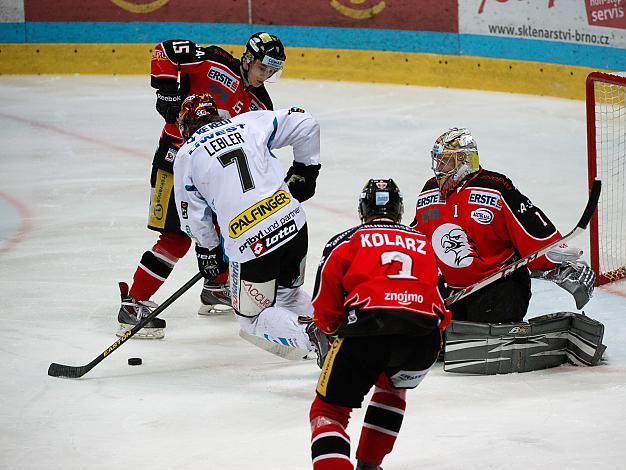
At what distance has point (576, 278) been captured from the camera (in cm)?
421

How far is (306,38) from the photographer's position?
10750mm

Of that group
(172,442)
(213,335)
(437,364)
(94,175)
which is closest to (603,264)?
(437,364)

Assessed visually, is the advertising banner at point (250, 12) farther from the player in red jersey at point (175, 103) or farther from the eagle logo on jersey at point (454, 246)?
the eagle logo on jersey at point (454, 246)

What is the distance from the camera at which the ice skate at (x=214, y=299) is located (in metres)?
5.18

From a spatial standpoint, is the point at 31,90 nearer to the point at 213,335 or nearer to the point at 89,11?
the point at 89,11

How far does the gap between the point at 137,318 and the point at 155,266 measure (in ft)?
0.78

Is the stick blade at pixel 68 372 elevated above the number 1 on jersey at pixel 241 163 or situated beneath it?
situated beneath

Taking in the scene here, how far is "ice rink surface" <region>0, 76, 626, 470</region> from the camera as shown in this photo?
139 inches

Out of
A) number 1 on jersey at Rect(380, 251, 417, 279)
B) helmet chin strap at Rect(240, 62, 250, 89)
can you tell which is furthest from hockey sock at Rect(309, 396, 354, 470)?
helmet chin strap at Rect(240, 62, 250, 89)

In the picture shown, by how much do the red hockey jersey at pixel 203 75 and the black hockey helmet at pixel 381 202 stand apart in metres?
2.02

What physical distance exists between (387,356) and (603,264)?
2.95 m

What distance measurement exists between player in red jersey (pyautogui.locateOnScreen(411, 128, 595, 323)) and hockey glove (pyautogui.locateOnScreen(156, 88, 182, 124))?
4.28 ft

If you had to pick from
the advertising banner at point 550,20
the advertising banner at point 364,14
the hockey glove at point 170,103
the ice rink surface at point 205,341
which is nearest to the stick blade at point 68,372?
the ice rink surface at point 205,341

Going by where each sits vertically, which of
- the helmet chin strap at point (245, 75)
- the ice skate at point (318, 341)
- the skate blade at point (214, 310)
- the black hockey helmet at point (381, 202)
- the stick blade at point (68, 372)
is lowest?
the skate blade at point (214, 310)
